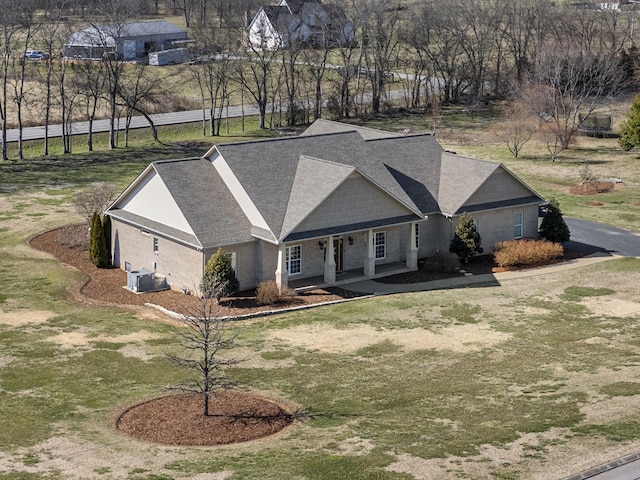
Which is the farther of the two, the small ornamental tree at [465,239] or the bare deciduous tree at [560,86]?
the bare deciduous tree at [560,86]

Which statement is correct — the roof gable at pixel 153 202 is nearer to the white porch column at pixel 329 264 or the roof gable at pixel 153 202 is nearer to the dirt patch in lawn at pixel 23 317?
the white porch column at pixel 329 264

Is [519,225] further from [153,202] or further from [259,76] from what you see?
[259,76]

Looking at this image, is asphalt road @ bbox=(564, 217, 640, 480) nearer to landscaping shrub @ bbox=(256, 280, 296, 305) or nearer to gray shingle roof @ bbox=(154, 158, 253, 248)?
landscaping shrub @ bbox=(256, 280, 296, 305)

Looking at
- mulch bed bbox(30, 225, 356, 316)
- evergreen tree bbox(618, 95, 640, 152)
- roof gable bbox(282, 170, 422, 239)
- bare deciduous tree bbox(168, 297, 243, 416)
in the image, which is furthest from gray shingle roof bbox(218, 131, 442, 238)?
evergreen tree bbox(618, 95, 640, 152)

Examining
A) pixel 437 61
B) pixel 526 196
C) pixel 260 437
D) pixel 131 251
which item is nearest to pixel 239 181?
pixel 131 251

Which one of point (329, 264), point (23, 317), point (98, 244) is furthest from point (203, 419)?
point (98, 244)

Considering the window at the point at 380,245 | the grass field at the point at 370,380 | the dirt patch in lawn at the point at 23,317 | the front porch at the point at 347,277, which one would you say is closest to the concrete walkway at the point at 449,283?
the front porch at the point at 347,277

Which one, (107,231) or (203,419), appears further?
(107,231)
